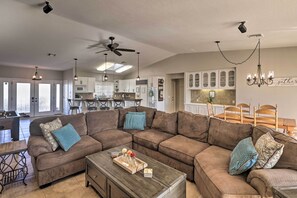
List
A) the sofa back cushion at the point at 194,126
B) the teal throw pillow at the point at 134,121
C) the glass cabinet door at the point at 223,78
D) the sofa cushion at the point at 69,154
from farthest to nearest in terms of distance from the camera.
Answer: the glass cabinet door at the point at 223,78
the teal throw pillow at the point at 134,121
the sofa back cushion at the point at 194,126
the sofa cushion at the point at 69,154

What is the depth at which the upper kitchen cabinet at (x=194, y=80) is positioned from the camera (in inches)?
266

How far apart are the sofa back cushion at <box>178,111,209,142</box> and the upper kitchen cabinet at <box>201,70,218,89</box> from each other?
3522 millimetres

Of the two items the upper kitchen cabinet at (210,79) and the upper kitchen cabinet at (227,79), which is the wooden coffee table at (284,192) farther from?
the upper kitchen cabinet at (210,79)


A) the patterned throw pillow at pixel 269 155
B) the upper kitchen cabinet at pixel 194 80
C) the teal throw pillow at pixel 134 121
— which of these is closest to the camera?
the patterned throw pillow at pixel 269 155

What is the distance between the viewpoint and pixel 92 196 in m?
2.17

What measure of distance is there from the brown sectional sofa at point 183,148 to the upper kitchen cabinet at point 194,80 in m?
3.58

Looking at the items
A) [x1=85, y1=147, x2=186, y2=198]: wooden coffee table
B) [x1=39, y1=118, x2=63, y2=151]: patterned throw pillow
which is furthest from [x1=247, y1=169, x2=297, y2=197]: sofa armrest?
[x1=39, y1=118, x2=63, y2=151]: patterned throw pillow

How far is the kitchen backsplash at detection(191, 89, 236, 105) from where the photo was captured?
6180 mm

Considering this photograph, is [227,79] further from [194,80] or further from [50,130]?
[50,130]

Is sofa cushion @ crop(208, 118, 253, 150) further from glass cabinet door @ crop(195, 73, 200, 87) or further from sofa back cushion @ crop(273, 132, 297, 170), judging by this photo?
glass cabinet door @ crop(195, 73, 200, 87)

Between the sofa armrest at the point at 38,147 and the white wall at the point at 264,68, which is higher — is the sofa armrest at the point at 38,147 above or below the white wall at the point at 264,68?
below

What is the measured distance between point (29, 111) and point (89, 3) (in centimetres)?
785

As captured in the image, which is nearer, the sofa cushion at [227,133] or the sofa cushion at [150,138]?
the sofa cushion at [227,133]

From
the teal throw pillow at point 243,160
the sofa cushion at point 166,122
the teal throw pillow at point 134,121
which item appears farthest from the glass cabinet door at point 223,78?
the teal throw pillow at point 243,160
